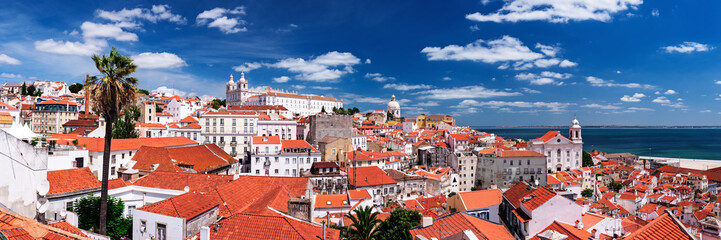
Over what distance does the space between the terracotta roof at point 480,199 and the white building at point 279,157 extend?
23.0 meters

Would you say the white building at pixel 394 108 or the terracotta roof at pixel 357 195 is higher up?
the white building at pixel 394 108

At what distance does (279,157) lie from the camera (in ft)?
154

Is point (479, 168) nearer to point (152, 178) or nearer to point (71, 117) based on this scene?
point (152, 178)

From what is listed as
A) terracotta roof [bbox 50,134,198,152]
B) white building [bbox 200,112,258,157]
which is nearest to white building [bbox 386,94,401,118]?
→ white building [bbox 200,112,258,157]

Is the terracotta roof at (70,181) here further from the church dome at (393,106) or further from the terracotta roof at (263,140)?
the church dome at (393,106)

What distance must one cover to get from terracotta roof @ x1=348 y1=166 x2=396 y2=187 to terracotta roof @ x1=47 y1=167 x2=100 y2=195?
29241 millimetres

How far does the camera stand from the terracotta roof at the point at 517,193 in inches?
716

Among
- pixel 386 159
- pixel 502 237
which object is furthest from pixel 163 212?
pixel 386 159

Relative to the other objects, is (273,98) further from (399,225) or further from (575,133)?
(399,225)

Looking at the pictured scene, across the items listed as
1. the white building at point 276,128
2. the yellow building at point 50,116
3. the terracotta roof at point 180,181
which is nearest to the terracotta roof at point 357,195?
the terracotta roof at point 180,181

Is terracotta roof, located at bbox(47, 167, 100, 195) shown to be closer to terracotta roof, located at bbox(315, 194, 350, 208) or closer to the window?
the window

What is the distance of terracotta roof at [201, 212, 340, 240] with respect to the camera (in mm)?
12008

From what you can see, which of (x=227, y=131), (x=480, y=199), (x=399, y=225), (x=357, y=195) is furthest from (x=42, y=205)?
(x=227, y=131)

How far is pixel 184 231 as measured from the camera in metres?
13.4
